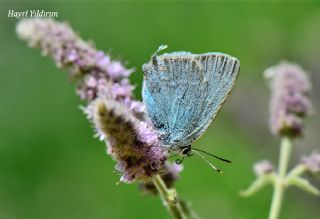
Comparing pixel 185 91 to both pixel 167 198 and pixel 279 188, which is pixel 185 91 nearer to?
pixel 167 198

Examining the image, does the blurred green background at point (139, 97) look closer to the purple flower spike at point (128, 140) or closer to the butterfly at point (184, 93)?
the butterfly at point (184, 93)

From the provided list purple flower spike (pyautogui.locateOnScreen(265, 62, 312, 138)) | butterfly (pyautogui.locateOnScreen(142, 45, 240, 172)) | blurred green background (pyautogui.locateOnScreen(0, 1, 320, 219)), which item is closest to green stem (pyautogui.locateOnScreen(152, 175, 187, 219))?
butterfly (pyautogui.locateOnScreen(142, 45, 240, 172))

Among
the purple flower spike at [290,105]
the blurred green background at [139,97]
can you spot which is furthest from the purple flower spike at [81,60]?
the blurred green background at [139,97]

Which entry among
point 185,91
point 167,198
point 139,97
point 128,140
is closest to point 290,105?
point 185,91

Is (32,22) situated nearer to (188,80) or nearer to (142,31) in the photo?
(188,80)

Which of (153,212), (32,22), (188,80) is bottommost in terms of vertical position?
(188,80)

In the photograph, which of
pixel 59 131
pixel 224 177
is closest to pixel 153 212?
pixel 224 177
